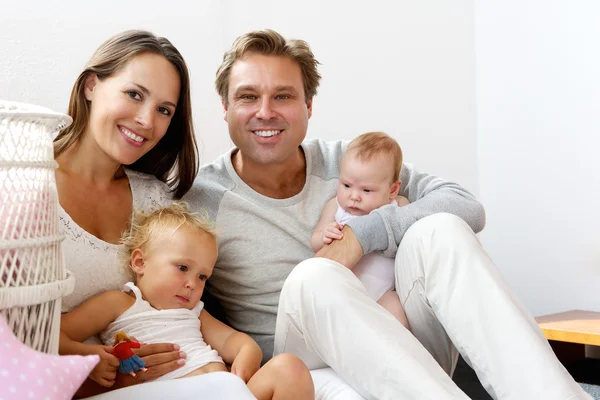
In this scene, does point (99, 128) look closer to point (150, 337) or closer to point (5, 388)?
point (150, 337)

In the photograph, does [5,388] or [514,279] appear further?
[514,279]

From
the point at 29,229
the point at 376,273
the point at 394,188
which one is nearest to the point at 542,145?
the point at 394,188

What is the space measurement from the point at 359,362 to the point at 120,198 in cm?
76

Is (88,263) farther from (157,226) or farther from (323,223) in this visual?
(323,223)

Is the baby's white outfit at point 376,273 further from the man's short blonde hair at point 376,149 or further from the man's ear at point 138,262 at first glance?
the man's ear at point 138,262

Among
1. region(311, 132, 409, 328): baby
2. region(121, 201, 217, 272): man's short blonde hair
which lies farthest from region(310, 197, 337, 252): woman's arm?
region(121, 201, 217, 272): man's short blonde hair

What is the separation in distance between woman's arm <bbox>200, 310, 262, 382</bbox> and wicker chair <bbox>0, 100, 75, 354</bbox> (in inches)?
16.6

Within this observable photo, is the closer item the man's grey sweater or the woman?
the woman

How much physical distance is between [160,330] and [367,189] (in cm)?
68

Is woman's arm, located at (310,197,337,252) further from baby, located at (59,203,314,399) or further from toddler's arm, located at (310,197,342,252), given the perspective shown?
baby, located at (59,203,314,399)

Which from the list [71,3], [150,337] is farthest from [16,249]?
[71,3]

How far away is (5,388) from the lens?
1013 mm

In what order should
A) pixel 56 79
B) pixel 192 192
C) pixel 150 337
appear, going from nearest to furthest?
1. pixel 150 337
2. pixel 192 192
3. pixel 56 79

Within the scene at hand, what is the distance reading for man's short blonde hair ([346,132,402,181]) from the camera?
6.51ft
